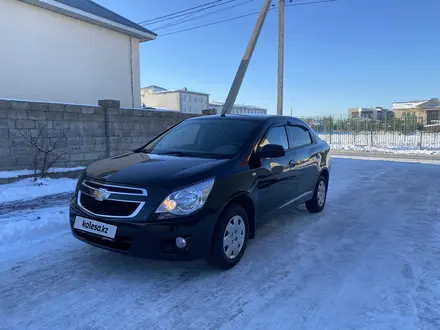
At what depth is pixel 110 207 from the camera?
3.26 meters

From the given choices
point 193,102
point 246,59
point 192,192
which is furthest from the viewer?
point 193,102

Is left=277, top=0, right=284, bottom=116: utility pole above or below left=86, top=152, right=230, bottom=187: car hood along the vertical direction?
above

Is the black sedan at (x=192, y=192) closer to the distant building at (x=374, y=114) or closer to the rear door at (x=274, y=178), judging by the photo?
the rear door at (x=274, y=178)

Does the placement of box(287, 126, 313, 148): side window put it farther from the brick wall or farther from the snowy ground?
the brick wall

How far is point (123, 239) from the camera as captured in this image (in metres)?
3.17

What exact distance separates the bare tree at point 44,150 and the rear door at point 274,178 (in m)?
5.32

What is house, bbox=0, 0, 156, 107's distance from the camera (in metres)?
10.1

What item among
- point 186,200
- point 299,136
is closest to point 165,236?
point 186,200

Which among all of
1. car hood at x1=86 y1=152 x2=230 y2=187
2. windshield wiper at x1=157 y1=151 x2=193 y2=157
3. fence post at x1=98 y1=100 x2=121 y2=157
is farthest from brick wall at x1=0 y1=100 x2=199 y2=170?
windshield wiper at x1=157 y1=151 x2=193 y2=157

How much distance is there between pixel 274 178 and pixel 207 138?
1002mm

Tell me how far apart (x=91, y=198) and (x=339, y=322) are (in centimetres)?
250

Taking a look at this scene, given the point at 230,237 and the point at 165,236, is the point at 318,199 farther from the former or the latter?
the point at 165,236

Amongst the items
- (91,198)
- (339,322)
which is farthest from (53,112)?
(339,322)

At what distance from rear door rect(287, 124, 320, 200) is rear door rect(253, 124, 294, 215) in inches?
7.8
